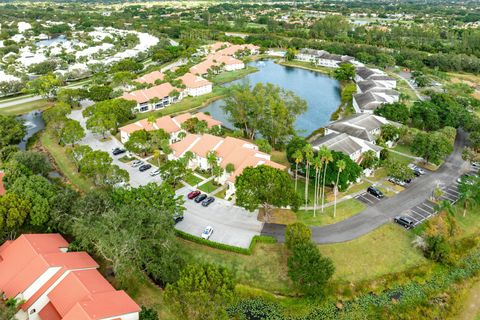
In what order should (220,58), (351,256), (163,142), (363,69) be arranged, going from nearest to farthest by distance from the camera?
(351,256) < (163,142) < (363,69) < (220,58)

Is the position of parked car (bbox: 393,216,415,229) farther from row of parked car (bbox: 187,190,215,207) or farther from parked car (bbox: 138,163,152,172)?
parked car (bbox: 138,163,152,172)

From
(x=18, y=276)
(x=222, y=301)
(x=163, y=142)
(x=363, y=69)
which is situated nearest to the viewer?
(x=222, y=301)

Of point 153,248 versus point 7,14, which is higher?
point 7,14

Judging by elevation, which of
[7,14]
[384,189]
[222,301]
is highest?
[7,14]

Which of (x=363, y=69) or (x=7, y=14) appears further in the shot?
(x=7, y=14)

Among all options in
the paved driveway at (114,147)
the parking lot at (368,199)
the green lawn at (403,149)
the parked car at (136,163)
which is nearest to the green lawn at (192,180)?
the paved driveway at (114,147)

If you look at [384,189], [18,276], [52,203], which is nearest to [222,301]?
[18,276]

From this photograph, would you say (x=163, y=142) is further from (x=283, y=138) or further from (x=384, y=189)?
(x=384, y=189)

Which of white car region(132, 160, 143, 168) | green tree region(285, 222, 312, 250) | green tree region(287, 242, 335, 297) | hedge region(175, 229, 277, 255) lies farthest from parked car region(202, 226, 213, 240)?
white car region(132, 160, 143, 168)

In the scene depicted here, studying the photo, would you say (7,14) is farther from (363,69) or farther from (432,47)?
(432,47)
